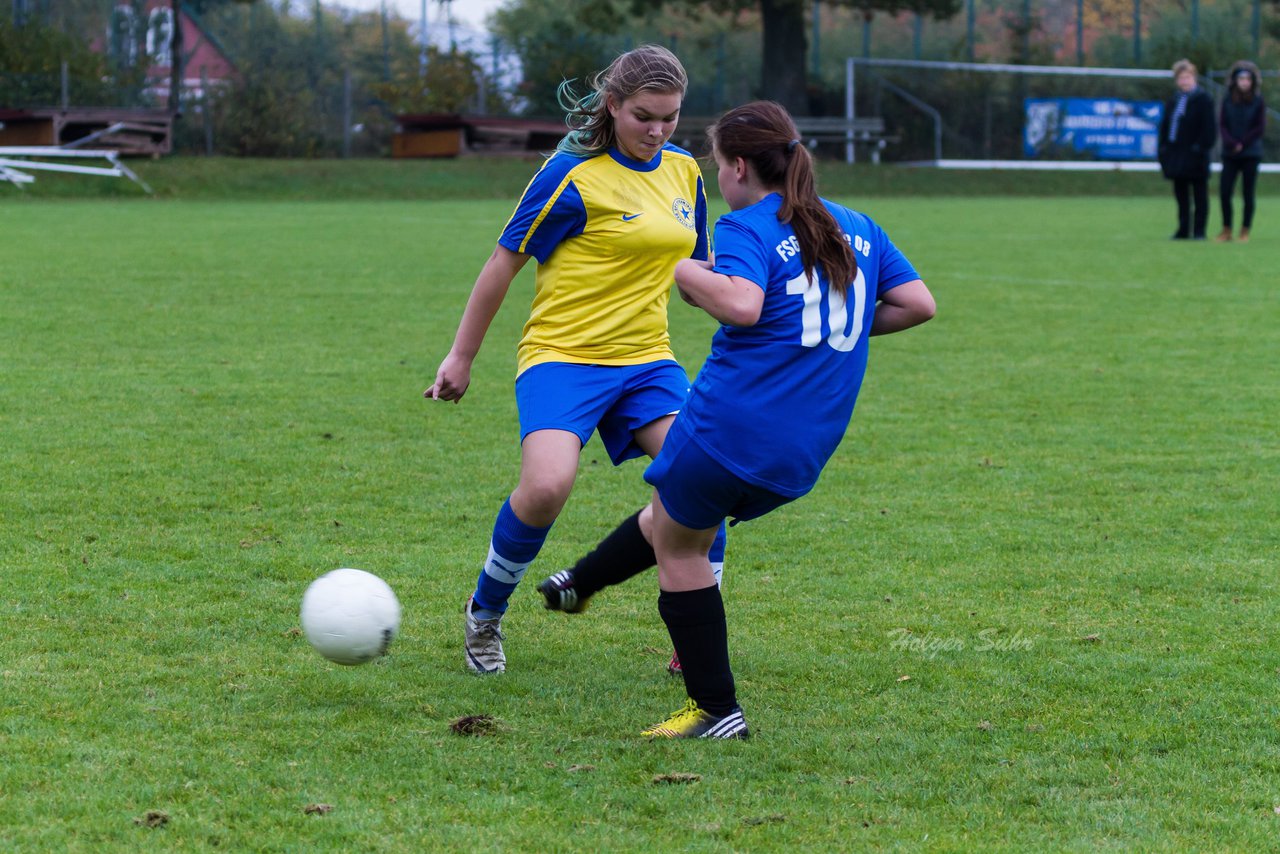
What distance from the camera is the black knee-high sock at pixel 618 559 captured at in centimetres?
432

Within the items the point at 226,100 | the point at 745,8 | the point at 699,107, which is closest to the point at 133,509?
the point at 226,100

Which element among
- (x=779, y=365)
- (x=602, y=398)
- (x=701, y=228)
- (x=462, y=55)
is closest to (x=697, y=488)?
(x=779, y=365)

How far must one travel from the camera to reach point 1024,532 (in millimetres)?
5859

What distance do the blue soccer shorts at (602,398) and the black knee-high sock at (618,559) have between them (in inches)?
9.9

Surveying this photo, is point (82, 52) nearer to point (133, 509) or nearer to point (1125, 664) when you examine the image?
point (133, 509)

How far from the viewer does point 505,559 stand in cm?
425

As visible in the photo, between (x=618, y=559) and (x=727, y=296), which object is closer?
(x=727, y=296)

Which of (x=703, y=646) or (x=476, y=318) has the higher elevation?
(x=476, y=318)

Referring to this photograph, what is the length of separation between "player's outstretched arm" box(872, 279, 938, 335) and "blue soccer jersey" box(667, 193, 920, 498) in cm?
12

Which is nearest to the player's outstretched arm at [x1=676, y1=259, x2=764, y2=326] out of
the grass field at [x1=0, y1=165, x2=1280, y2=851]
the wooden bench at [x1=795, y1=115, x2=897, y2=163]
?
the grass field at [x1=0, y1=165, x2=1280, y2=851]

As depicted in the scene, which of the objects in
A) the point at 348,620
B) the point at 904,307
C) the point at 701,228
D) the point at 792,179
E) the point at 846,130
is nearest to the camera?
the point at 792,179

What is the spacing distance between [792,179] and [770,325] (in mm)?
335

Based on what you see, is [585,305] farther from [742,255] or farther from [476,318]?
[742,255]

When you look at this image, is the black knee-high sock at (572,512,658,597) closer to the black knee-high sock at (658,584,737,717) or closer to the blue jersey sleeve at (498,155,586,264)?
the black knee-high sock at (658,584,737,717)
